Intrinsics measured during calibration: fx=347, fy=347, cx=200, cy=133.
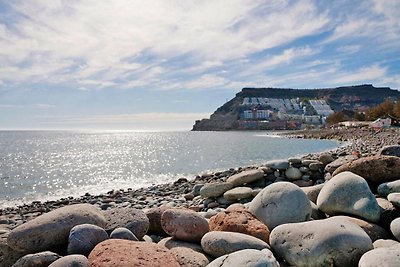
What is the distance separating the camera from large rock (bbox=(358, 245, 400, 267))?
3352 millimetres

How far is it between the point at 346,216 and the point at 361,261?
154 centimetres

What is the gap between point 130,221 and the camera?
4.81m

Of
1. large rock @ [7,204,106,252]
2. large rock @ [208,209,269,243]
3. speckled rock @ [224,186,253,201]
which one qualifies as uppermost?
large rock @ [7,204,106,252]

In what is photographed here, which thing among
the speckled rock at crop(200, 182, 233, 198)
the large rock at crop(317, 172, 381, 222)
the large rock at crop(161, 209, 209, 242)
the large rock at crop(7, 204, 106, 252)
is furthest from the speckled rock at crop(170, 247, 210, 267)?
the speckled rock at crop(200, 182, 233, 198)

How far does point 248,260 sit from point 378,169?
13.7ft

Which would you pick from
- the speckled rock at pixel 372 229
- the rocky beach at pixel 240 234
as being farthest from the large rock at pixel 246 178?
the speckled rock at pixel 372 229

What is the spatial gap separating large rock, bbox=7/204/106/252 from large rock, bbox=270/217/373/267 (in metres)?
2.47

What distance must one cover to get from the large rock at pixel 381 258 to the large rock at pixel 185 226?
2068 mm

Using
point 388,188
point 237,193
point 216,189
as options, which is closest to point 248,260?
point 388,188

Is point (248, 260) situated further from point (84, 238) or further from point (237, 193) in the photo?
point (237, 193)

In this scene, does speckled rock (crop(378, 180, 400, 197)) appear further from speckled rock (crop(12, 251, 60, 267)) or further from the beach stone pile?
speckled rock (crop(12, 251, 60, 267))

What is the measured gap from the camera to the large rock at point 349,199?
16.4 ft

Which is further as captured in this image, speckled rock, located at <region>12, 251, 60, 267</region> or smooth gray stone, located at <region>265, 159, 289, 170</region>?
smooth gray stone, located at <region>265, 159, 289, 170</region>

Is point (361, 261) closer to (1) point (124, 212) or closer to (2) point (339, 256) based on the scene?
(2) point (339, 256)
